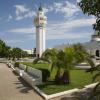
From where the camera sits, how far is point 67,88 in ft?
66.6

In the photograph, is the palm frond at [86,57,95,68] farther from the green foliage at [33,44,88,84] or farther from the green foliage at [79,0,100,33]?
the green foliage at [79,0,100,33]

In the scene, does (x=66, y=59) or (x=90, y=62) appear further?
(x=66, y=59)

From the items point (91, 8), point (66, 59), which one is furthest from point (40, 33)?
point (91, 8)

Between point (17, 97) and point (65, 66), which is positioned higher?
point (65, 66)

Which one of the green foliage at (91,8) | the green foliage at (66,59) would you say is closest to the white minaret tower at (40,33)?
the green foliage at (66,59)

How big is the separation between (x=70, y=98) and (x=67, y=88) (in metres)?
2.88

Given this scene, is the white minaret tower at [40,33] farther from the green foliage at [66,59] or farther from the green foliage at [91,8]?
the green foliage at [91,8]

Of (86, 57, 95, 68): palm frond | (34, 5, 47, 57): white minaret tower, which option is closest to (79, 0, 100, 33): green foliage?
(86, 57, 95, 68): palm frond

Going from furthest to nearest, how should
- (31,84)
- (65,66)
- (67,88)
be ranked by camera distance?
1. (31,84)
2. (65,66)
3. (67,88)

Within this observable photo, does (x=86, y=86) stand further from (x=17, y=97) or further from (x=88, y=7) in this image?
(x=88, y=7)

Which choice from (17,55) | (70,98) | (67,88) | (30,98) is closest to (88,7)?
(70,98)

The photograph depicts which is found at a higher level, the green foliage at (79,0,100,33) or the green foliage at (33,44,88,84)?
the green foliage at (79,0,100,33)

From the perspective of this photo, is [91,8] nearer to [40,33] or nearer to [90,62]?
[90,62]

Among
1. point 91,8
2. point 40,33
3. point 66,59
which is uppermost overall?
point 40,33
